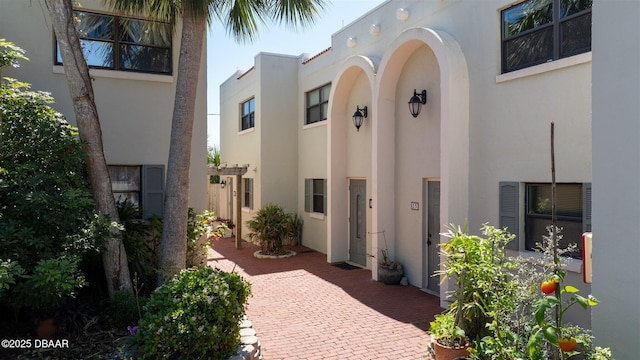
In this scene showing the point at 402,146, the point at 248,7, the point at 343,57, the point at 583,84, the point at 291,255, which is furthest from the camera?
the point at 291,255

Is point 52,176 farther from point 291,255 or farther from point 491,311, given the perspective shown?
point 291,255

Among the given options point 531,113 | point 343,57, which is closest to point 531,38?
point 531,113

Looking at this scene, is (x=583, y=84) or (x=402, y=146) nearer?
(x=583, y=84)

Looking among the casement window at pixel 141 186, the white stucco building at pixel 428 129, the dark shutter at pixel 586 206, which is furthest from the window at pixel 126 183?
the dark shutter at pixel 586 206

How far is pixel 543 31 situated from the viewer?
22.8 ft

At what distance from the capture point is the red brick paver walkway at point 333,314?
629 centimetres

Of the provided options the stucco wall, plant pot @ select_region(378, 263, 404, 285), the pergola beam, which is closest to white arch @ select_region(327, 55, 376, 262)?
plant pot @ select_region(378, 263, 404, 285)

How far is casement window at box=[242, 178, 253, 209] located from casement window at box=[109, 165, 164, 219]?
26.1 feet

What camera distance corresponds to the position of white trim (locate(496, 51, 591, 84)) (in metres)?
6.15

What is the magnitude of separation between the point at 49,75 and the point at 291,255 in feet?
27.0

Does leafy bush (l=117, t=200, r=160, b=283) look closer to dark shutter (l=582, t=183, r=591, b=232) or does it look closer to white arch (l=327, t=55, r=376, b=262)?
white arch (l=327, t=55, r=376, b=262)

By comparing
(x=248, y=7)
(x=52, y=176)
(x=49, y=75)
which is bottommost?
(x=52, y=176)

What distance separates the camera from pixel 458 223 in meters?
8.00

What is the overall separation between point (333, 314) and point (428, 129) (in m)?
4.49
